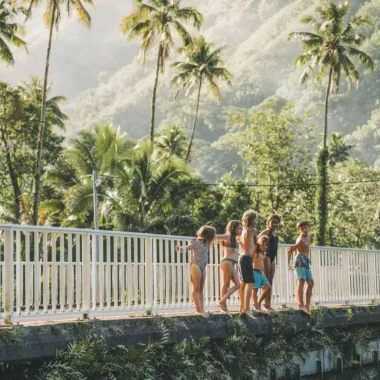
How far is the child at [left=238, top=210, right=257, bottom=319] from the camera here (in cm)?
1223

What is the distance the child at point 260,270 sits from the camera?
13.3m

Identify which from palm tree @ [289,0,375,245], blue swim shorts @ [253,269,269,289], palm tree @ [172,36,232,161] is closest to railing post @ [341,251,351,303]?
blue swim shorts @ [253,269,269,289]

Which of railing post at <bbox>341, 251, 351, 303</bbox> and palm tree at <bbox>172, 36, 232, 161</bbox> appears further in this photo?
palm tree at <bbox>172, 36, 232, 161</bbox>

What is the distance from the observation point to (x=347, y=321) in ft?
52.1

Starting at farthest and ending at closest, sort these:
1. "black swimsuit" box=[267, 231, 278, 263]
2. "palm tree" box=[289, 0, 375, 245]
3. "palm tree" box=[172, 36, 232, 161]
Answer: "palm tree" box=[172, 36, 232, 161] < "palm tree" box=[289, 0, 375, 245] < "black swimsuit" box=[267, 231, 278, 263]

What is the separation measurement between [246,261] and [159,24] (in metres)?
41.4

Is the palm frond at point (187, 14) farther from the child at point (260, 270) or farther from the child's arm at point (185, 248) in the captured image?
the child's arm at point (185, 248)

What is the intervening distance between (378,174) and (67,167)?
32385 mm

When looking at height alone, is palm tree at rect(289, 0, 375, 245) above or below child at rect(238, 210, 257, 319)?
above

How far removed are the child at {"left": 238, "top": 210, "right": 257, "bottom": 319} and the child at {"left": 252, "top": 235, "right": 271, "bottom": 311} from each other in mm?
912

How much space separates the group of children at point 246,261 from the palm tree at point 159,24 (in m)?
37.0

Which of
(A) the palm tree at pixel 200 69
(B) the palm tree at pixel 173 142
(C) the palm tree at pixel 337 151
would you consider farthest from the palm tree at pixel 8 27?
(C) the palm tree at pixel 337 151

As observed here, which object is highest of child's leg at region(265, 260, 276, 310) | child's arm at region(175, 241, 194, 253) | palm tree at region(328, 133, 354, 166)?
palm tree at region(328, 133, 354, 166)

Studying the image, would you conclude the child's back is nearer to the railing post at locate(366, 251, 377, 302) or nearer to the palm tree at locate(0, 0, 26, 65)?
the railing post at locate(366, 251, 377, 302)
